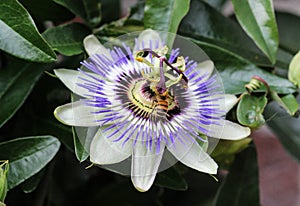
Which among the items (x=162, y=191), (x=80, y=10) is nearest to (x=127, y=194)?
(x=162, y=191)

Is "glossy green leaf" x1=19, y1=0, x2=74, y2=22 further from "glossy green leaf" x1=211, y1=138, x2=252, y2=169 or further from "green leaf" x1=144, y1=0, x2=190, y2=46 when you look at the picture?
"glossy green leaf" x1=211, y1=138, x2=252, y2=169

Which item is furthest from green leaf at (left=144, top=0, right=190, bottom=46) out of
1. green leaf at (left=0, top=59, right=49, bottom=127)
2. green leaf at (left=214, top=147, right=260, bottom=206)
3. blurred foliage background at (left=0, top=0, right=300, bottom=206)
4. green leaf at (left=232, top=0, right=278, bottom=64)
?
green leaf at (left=214, top=147, right=260, bottom=206)

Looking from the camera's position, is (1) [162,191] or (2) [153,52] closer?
(2) [153,52]

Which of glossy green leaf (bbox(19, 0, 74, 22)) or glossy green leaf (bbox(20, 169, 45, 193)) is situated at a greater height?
glossy green leaf (bbox(19, 0, 74, 22))

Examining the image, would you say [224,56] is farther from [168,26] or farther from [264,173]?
[264,173]

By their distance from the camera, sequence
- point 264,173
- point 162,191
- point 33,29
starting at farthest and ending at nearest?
1. point 264,173
2. point 162,191
3. point 33,29

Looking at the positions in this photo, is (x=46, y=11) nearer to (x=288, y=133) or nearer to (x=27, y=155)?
(x=27, y=155)
